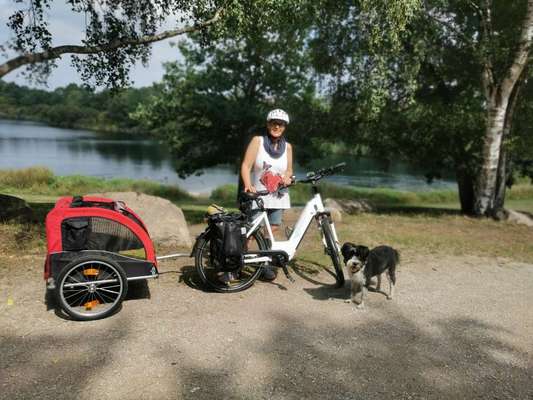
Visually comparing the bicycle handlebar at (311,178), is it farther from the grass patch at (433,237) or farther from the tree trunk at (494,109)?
the tree trunk at (494,109)

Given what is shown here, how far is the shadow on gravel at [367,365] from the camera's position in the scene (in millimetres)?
3195

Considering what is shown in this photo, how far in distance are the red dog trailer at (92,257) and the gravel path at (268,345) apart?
24cm

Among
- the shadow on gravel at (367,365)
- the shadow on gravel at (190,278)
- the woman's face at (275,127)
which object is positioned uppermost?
the woman's face at (275,127)

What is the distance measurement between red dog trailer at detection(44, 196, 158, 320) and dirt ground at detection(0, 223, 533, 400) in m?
0.24

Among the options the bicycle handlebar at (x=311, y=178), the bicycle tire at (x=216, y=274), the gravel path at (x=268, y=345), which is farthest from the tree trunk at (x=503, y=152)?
the bicycle tire at (x=216, y=274)

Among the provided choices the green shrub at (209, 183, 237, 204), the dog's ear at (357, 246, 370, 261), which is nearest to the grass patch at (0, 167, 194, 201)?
the green shrub at (209, 183, 237, 204)

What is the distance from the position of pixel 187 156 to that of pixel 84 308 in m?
15.1

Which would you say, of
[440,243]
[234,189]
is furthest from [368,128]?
[234,189]

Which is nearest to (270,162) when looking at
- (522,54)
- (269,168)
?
(269,168)

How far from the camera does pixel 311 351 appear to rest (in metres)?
3.78

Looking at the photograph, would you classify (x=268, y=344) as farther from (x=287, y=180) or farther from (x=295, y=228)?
(x=287, y=180)

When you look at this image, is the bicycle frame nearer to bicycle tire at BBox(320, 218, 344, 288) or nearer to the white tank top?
bicycle tire at BBox(320, 218, 344, 288)

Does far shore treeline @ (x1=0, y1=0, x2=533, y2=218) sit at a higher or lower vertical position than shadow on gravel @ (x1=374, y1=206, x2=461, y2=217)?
higher

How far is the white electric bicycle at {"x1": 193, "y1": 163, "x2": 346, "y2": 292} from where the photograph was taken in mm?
4953
